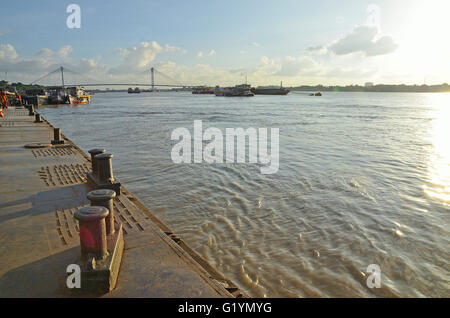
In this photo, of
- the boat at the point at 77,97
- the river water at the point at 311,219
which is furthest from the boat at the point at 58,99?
the river water at the point at 311,219

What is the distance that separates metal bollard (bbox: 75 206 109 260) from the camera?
310 cm

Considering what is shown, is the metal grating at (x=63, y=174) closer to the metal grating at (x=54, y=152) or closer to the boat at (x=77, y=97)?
the metal grating at (x=54, y=152)

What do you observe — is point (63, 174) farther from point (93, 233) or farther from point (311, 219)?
point (311, 219)

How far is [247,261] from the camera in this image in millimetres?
4926

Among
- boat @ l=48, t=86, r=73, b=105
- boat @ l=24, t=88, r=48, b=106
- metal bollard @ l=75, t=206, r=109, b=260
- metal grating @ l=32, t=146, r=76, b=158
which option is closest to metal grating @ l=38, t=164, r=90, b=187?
metal grating @ l=32, t=146, r=76, b=158

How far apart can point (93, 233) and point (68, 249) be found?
98cm

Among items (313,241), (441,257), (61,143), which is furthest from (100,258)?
(61,143)

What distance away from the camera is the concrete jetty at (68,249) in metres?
3.06

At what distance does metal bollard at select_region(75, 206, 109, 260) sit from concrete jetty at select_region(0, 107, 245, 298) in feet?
1.15

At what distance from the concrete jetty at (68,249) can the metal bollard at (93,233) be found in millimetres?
352

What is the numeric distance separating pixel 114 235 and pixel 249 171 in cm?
725

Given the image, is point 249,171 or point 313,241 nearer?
point 313,241

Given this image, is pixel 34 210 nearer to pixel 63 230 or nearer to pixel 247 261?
pixel 63 230

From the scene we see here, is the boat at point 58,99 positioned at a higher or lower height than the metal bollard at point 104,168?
higher
